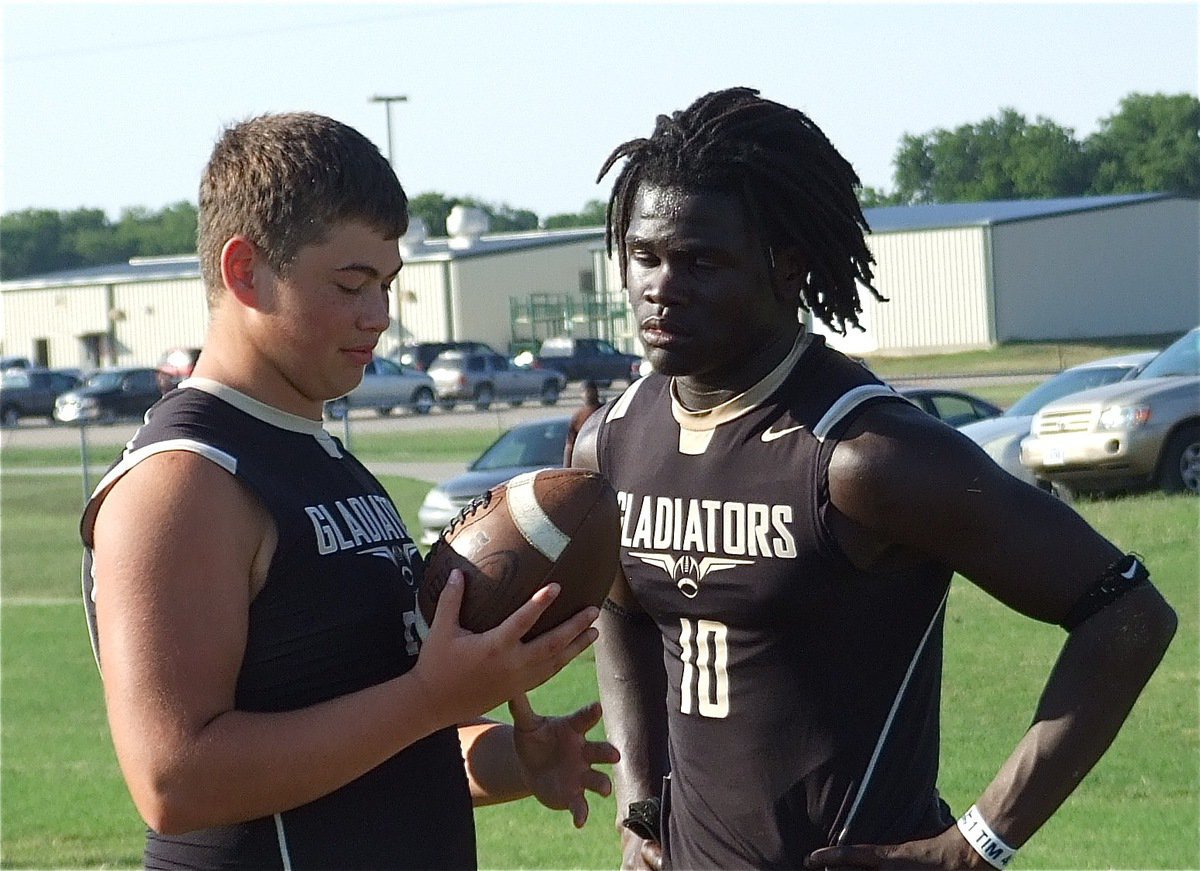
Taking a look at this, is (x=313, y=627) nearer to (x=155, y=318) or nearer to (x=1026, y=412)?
(x=1026, y=412)

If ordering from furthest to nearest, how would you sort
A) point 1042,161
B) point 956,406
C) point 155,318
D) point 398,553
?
point 1042,161 → point 155,318 → point 956,406 → point 398,553

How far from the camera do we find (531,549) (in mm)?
2902

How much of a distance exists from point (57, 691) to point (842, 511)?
10.2 metres

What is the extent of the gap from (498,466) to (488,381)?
2390 centimetres

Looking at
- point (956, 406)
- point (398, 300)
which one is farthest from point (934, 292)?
point (956, 406)

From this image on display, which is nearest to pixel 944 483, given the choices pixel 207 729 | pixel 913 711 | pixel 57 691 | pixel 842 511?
pixel 842 511

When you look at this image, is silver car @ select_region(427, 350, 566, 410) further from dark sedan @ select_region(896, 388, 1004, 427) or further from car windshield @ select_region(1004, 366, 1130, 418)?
car windshield @ select_region(1004, 366, 1130, 418)

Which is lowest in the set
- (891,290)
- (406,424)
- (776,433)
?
(406,424)

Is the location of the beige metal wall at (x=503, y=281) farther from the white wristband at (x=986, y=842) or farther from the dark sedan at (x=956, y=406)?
the white wristband at (x=986, y=842)

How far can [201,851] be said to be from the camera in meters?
2.54

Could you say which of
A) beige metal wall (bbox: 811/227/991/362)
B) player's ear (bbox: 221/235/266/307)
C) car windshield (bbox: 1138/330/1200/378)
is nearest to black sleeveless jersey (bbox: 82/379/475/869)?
player's ear (bbox: 221/235/266/307)

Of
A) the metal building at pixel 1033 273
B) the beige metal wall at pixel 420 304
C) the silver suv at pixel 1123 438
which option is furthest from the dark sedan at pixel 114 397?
the silver suv at pixel 1123 438

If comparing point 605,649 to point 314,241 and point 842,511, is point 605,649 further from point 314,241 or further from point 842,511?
point 314,241

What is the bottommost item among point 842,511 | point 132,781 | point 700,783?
point 700,783
